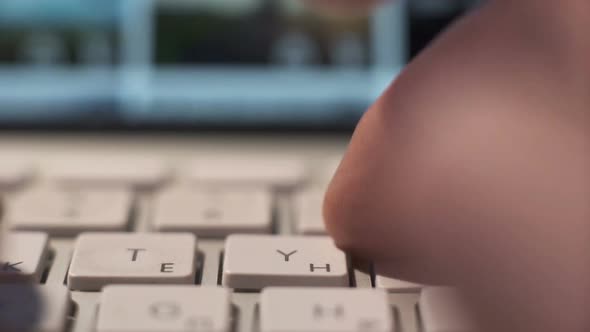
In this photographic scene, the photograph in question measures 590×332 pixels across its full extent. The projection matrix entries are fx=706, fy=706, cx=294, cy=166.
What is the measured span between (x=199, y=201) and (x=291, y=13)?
0.18 meters

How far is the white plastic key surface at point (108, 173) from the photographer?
347 millimetres

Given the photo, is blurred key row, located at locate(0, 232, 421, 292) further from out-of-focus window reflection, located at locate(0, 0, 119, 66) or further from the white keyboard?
out-of-focus window reflection, located at locate(0, 0, 119, 66)

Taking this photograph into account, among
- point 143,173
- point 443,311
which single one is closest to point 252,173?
point 143,173

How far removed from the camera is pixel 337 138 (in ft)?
1.44

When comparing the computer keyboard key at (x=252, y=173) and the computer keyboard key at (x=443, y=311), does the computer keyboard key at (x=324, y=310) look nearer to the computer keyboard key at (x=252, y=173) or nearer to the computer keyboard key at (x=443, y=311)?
the computer keyboard key at (x=443, y=311)

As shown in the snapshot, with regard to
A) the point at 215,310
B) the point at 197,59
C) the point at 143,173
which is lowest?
the point at 215,310

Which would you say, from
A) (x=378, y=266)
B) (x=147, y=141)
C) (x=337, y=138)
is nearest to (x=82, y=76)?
(x=147, y=141)

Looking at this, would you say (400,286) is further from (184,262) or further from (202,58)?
(202,58)

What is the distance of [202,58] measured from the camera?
453mm

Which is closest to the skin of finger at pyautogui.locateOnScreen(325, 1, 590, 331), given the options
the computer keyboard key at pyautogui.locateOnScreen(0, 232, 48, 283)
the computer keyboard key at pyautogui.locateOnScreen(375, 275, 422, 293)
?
the computer keyboard key at pyautogui.locateOnScreen(375, 275, 422, 293)

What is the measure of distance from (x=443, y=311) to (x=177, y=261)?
9cm

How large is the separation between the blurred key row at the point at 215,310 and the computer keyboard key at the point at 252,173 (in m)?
0.13

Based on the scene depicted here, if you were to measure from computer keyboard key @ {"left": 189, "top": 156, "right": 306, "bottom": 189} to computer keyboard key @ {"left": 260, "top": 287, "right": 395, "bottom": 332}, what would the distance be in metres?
0.13

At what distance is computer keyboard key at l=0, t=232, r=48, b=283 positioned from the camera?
0.79 feet
